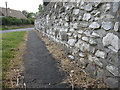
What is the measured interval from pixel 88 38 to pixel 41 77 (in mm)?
1495

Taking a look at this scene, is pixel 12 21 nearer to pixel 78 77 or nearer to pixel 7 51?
pixel 7 51

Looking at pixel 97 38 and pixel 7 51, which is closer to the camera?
pixel 97 38

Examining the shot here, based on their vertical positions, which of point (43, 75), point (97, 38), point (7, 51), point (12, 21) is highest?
point (12, 21)

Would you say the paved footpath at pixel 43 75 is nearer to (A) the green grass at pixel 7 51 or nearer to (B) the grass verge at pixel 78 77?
(B) the grass verge at pixel 78 77

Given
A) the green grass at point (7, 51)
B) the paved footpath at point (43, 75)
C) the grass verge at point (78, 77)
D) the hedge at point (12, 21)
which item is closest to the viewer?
the grass verge at point (78, 77)

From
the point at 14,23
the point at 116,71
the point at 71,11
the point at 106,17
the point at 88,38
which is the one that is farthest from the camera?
the point at 14,23

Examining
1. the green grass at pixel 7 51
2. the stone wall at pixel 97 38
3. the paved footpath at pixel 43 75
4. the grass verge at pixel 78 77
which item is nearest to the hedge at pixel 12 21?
the green grass at pixel 7 51

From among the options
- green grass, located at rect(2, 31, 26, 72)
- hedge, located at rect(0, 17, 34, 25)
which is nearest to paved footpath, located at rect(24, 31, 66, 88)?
green grass, located at rect(2, 31, 26, 72)

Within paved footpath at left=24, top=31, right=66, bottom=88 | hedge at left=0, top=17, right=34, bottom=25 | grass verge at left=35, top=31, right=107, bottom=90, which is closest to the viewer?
grass verge at left=35, top=31, right=107, bottom=90

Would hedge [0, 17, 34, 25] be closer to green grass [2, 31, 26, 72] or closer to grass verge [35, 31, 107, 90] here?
green grass [2, 31, 26, 72]

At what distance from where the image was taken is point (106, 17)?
6.25ft

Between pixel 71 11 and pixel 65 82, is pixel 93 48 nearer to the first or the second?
pixel 65 82

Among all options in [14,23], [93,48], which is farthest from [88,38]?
[14,23]

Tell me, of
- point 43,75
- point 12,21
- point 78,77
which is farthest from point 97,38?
point 12,21
